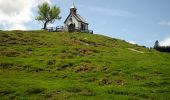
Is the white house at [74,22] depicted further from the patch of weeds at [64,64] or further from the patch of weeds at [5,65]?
the patch of weeds at [5,65]

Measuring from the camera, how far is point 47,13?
450 feet

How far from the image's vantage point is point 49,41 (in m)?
76.6

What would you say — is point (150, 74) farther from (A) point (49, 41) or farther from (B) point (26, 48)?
(A) point (49, 41)

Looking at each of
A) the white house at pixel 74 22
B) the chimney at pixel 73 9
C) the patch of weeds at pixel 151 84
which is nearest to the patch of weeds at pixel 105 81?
the patch of weeds at pixel 151 84

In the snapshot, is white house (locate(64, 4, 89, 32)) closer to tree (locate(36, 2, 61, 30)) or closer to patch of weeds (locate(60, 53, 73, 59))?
tree (locate(36, 2, 61, 30))

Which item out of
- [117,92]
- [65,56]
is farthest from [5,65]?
[117,92]

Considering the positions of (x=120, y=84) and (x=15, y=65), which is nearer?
(x=120, y=84)

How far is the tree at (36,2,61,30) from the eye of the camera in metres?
136

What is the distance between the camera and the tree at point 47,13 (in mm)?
136250

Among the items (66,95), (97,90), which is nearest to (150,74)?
(97,90)

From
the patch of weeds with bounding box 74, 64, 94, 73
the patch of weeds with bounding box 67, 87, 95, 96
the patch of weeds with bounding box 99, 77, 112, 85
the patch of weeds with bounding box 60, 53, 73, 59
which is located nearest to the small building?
the patch of weeds with bounding box 60, 53, 73, 59

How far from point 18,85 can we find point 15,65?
12213 mm

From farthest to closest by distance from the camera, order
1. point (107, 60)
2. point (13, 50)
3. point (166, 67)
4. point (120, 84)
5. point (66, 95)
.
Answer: point (13, 50) → point (107, 60) → point (166, 67) → point (120, 84) → point (66, 95)

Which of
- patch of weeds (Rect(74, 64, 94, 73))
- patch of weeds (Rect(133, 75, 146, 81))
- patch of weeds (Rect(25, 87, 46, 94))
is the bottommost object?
patch of weeds (Rect(25, 87, 46, 94))
